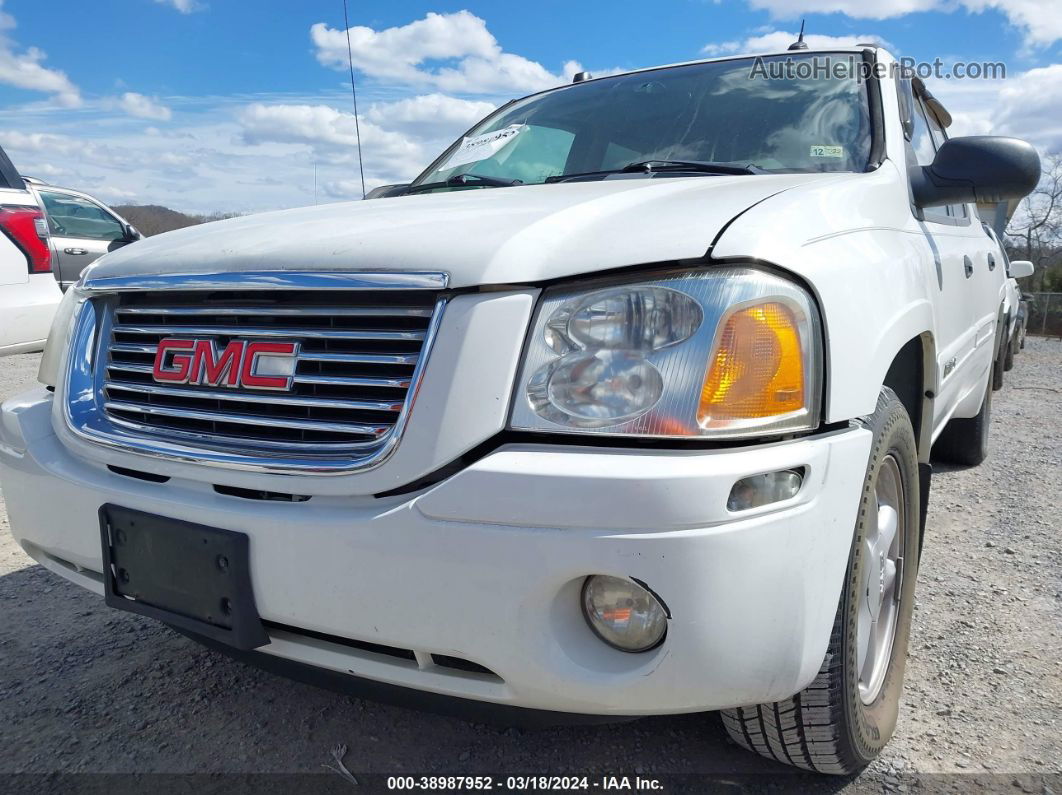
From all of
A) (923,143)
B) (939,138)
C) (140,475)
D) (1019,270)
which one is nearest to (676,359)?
(140,475)

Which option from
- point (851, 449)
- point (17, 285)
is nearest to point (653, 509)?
point (851, 449)

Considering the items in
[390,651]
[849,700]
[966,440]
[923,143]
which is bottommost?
[966,440]

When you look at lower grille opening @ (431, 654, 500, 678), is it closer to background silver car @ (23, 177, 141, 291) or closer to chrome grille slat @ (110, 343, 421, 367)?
chrome grille slat @ (110, 343, 421, 367)

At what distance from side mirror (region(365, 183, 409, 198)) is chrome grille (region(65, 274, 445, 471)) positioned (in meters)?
1.22

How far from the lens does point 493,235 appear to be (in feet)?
4.75

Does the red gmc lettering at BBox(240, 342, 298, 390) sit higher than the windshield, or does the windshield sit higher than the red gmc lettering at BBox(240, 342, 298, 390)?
the windshield

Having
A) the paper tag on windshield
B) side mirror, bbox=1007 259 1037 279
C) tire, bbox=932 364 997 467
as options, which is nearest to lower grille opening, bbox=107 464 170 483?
the paper tag on windshield

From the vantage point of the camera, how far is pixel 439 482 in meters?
1.32

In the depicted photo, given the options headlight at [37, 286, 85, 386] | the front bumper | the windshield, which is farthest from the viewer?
the windshield

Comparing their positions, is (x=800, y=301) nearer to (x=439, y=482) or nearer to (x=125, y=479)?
(x=439, y=482)

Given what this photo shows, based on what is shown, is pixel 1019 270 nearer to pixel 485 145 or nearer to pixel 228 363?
pixel 485 145

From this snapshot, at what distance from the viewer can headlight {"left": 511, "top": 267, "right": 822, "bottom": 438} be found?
130 centimetres

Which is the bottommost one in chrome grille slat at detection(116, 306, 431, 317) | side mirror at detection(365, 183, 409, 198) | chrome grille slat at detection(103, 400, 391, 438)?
chrome grille slat at detection(103, 400, 391, 438)

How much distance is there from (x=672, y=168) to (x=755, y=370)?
1.04 m
